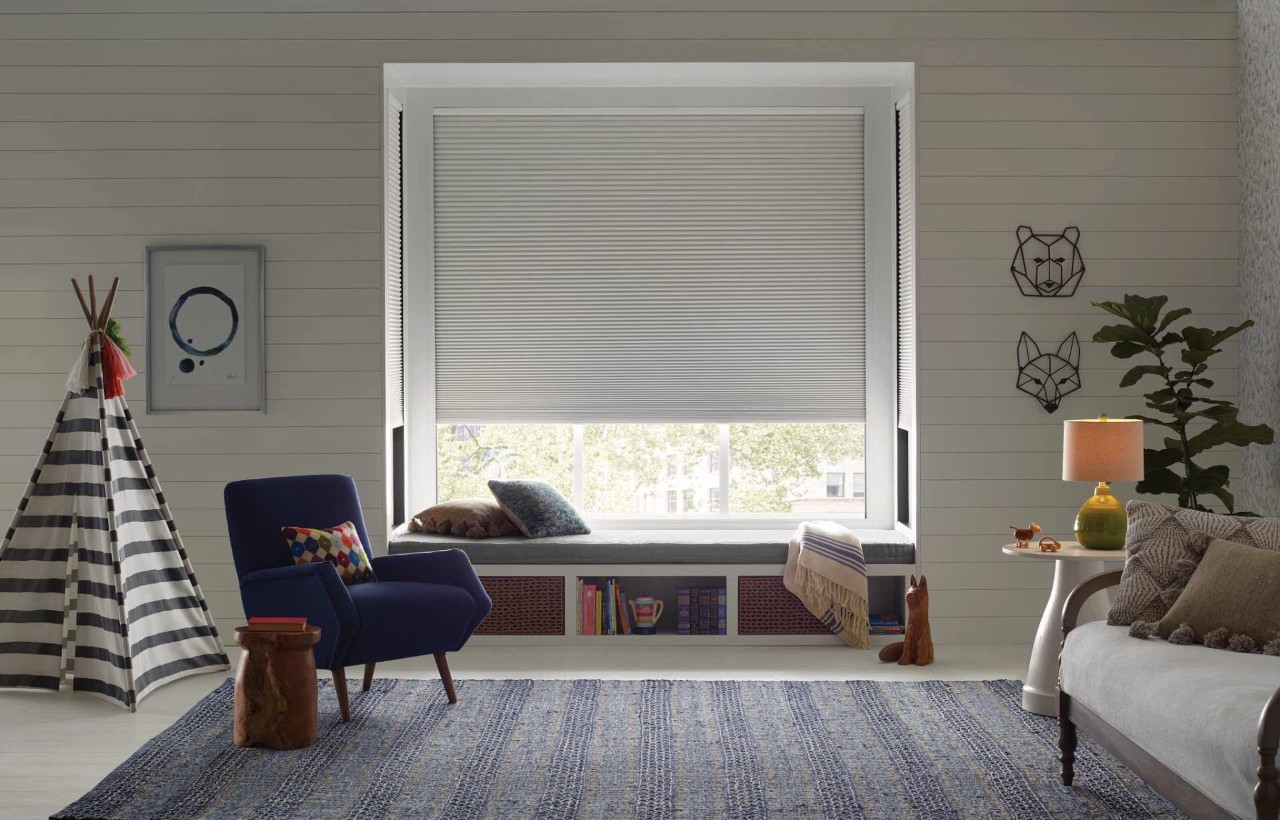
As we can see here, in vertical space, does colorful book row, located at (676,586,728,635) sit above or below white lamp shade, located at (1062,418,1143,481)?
below

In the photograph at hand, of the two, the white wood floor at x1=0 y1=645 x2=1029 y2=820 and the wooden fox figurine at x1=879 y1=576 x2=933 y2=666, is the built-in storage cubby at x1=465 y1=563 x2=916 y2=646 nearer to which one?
the white wood floor at x1=0 y1=645 x2=1029 y2=820

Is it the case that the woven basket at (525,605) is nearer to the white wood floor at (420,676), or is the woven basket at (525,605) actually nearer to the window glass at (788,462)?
the white wood floor at (420,676)

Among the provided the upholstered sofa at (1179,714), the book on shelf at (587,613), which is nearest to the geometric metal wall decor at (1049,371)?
the upholstered sofa at (1179,714)

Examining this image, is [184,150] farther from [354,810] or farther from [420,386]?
[354,810]

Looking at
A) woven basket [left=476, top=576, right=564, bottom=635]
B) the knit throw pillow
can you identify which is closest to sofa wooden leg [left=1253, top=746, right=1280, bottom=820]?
the knit throw pillow

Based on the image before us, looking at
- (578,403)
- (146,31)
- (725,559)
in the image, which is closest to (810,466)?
(725,559)

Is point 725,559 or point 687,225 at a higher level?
point 687,225

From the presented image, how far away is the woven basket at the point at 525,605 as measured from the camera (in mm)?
4926

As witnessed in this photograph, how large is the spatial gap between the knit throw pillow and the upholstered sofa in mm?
88

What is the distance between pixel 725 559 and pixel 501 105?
8.10 feet

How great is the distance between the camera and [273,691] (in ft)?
11.3

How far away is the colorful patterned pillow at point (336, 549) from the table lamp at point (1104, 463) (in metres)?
2.59

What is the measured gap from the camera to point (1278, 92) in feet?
14.9

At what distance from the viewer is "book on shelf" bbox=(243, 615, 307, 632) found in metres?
3.43
